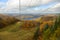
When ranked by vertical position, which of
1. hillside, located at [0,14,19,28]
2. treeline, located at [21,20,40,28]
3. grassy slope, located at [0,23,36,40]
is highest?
hillside, located at [0,14,19,28]

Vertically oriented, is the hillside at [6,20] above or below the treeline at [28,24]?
above

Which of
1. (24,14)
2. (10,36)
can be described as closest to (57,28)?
(24,14)

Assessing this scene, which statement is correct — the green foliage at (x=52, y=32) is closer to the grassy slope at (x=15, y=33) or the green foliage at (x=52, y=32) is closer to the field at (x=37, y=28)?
the field at (x=37, y=28)

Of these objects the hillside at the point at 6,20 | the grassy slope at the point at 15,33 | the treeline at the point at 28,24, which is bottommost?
the grassy slope at the point at 15,33

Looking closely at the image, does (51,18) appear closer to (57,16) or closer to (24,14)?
(57,16)

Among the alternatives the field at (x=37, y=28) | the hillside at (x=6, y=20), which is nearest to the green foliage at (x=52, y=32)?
the field at (x=37, y=28)

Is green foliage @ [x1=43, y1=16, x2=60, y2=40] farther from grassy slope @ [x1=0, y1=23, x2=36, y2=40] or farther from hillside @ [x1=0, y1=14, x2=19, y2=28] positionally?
hillside @ [x1=0, y1=14, x2=19, y2=28]

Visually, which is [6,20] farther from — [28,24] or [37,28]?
[37,28]

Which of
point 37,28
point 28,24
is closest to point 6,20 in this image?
point 28,24

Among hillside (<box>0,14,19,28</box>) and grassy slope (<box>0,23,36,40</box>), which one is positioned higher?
hillside (<box>0,14,19,28</box>)

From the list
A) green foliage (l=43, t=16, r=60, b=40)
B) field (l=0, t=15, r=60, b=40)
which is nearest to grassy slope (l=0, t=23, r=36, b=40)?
field (l=0, t=15, r=60, b=40)
